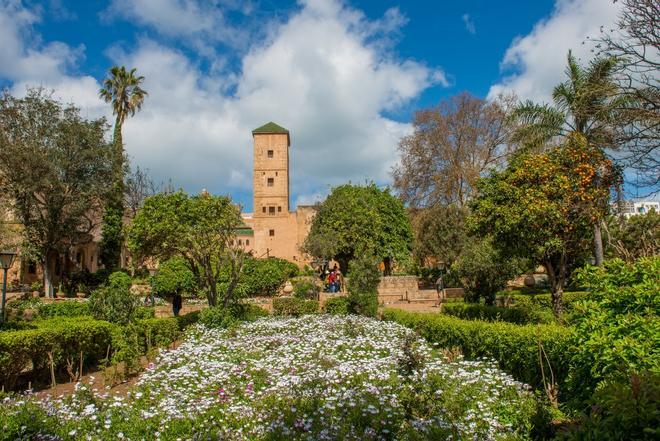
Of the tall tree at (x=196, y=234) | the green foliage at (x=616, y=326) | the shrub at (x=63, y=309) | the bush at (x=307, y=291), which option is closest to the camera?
the green foliage at (x=616, y=326)

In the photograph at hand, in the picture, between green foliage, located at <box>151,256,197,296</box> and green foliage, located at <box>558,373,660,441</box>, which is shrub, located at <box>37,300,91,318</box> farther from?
green foliage, located at <box>558,373,660,441</box>

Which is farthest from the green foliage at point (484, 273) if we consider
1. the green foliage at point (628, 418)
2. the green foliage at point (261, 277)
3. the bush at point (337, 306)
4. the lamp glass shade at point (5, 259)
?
the green foliage at point (628, 418)

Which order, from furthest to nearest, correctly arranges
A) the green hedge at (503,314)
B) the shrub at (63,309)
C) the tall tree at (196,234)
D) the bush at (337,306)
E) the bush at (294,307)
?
the bush at (294,307), the shrub at (63,309), the bush at (337,306), the tall tree at (196,234), the green hedge at (503,314)

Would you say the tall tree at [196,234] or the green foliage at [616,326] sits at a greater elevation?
the tall tree at [196,234]

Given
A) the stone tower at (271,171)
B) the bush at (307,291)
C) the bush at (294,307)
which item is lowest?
the bush at (294,307)

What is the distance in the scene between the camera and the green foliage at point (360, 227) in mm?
32656

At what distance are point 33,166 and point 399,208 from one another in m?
22.0

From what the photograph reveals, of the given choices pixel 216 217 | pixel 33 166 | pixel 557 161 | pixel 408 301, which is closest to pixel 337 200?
pixel 408 301

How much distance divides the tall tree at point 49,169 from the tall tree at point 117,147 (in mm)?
1986

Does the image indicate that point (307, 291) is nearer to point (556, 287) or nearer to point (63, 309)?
point (63, 309)

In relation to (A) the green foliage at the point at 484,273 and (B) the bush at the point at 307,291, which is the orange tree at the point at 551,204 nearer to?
(A) the green foliage at the point at 484,273

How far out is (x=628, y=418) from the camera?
229cm

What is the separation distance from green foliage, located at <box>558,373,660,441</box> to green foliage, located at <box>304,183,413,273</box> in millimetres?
28589

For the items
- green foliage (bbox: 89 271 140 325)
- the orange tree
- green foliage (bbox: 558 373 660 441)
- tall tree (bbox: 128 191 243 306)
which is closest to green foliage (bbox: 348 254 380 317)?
tall tree (bbox: 128 191 243 306)
